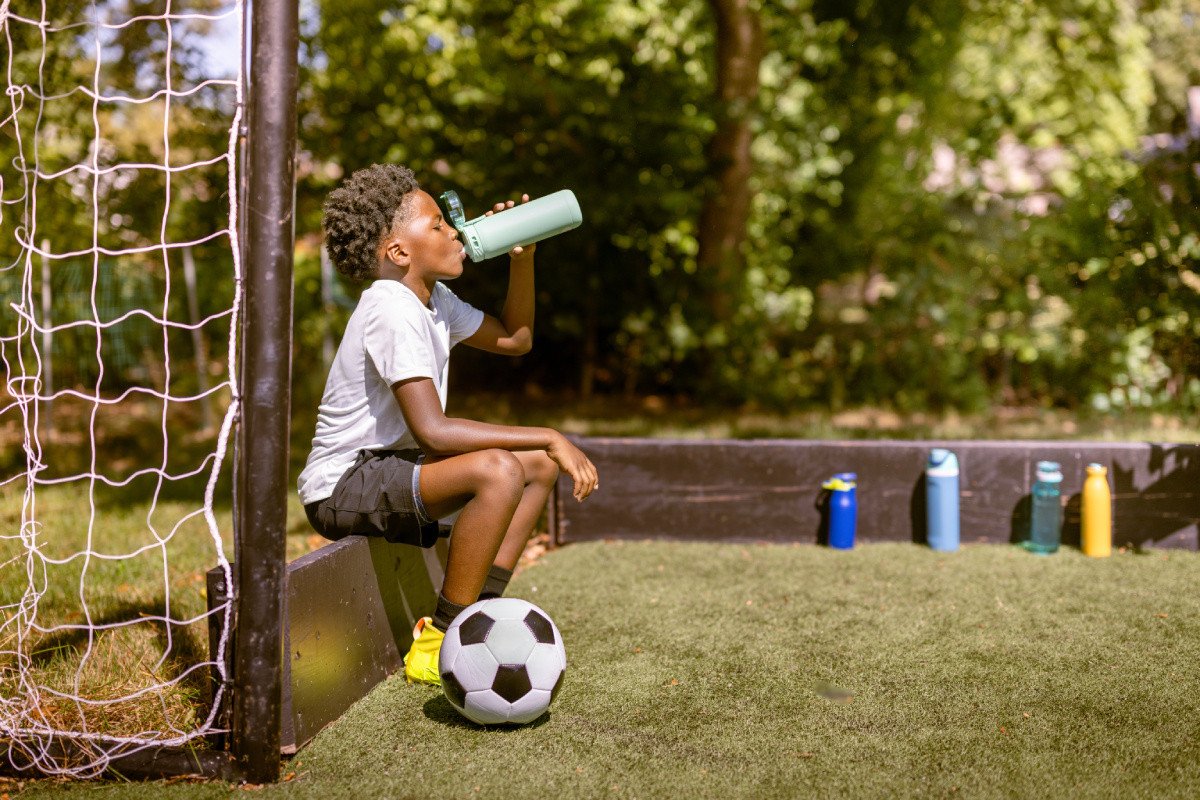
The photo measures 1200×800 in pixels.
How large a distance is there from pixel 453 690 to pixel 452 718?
156 millimetres

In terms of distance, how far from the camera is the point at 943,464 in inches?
173

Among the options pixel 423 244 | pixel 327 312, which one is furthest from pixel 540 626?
pixel 327 312

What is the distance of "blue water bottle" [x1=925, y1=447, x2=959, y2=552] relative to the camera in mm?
4383

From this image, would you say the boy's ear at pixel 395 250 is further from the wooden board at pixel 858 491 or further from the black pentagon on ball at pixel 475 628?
the wooden board at pixel 858 491

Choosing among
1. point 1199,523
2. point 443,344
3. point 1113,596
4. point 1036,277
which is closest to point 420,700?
point 443,344

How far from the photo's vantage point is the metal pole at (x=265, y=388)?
2320 millimetres

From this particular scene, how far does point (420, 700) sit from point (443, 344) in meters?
1.09

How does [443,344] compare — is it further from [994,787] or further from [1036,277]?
[1036,277]

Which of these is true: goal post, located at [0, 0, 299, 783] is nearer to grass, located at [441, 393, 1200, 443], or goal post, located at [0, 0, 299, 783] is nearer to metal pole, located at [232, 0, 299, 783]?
metal pole, located at [232, 0, 299, 783]

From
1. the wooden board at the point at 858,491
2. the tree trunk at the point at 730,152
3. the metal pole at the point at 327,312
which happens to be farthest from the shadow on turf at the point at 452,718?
the metal pole at the point at 327,312

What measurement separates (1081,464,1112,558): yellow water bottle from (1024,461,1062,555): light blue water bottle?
11 cm

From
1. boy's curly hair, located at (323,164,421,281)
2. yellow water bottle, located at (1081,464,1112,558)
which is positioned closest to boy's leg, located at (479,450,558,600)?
boy's curly hair, located at (323,164,421,281)

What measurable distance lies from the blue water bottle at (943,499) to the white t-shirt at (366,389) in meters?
2.27

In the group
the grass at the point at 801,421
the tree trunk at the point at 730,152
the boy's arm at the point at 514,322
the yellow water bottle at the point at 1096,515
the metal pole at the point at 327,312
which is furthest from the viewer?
the metal pole at the point at 327,312
